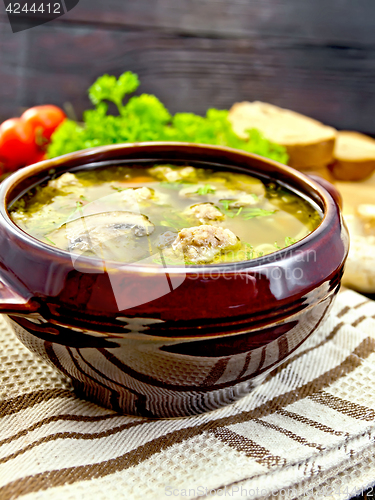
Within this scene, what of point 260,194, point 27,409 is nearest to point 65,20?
point 260,194

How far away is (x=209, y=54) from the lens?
13.3ft

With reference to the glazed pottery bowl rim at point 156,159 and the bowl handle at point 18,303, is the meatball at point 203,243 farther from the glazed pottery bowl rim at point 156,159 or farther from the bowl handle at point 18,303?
the bowl handle at point 18,303

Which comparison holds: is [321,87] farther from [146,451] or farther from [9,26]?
[146,451]

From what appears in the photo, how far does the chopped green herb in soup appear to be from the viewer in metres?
1.20

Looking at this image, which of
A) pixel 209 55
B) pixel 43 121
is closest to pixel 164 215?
pixel 43 121

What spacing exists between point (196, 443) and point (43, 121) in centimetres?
274

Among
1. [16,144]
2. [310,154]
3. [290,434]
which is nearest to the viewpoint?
[290,434]

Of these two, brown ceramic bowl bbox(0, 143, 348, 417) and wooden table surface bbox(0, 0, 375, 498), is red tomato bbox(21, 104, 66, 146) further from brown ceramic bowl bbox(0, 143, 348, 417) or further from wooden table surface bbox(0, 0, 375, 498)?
brown ceramic bowl bbox(0, 143, 348, 417)

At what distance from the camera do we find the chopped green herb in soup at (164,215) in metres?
1.20

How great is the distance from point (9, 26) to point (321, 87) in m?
2.43

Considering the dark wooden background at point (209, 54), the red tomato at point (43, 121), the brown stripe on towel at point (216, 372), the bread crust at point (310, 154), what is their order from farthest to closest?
the dark wooden background at point (209, 54)
the red tomato at point (43, 121)
the bread crust at point (310, 154)
the brown stripe on towel at point (216, 372)

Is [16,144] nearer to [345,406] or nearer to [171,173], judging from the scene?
[171,173]

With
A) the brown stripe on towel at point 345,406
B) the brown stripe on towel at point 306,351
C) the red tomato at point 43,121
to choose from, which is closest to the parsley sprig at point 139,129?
the red tomato at point 43,121

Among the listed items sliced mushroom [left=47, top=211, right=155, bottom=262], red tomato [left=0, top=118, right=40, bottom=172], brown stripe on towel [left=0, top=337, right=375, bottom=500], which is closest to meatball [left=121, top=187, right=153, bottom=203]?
sliced mushroom [left=47, top=211, right=155, bottom=262]
